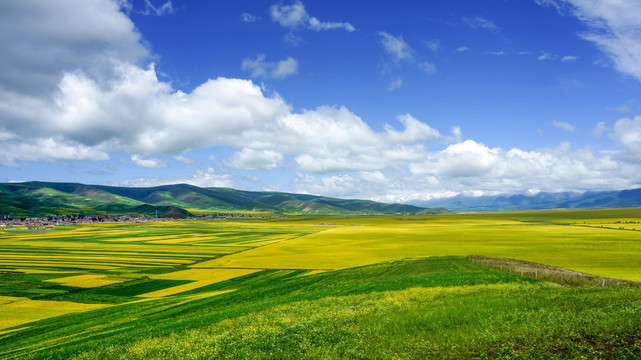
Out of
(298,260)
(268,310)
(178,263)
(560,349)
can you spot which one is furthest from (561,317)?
(178,263)

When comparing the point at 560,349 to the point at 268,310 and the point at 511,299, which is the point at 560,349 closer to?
the point at 511,299

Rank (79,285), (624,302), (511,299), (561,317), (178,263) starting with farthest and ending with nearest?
1. (178,263)
2. (79,285)
3. (511,299)
4. (624,302)
5. (561,317)

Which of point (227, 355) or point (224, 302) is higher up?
point (227, 355)

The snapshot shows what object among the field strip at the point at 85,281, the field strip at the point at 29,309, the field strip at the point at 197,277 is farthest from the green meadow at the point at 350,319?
the field strip at the point at 85,281

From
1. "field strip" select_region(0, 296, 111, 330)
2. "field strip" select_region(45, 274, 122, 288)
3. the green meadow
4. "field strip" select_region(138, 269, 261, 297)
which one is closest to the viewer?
the green meadow

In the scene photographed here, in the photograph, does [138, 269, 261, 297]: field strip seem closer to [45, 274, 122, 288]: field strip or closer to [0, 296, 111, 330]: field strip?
[45, 274, 122, 288]: field strip

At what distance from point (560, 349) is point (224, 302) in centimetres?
3202

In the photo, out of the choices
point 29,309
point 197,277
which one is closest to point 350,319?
point 29,309

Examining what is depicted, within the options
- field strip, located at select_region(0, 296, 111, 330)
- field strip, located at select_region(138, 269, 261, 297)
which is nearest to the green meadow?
field strip, located at select_region(0, 296, 111, 330)

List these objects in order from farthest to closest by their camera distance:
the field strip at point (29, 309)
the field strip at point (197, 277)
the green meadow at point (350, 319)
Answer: the field strip at point (197, 277)
the field strip at point (29, 309)
the green meadow at point (350, 319)

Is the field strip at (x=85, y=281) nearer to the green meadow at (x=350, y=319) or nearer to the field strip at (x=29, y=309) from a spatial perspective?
the green meadow at (x=350, y=319)

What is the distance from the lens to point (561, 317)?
57.4 feet

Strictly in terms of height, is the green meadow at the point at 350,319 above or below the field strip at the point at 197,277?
above

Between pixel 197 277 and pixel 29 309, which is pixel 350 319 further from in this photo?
pixel 197 277
